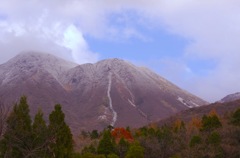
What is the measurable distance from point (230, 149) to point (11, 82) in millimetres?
147717

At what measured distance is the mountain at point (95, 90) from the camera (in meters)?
140

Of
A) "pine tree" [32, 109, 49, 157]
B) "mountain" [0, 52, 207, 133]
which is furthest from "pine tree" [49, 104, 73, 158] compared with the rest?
"mountain" [0, 52, 207, 133]

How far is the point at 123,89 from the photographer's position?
163375 mm

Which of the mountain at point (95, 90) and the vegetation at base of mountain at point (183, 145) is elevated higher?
the mountain at point (95, 90)

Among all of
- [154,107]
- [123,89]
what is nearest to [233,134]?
[154,107]

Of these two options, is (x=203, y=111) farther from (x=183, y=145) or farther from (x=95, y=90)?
(x=95, y=90)

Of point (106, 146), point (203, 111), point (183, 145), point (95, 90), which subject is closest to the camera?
point (106, 146)

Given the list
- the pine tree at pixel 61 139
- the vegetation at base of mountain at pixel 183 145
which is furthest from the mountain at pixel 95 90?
the pine tree at pixel 61 139

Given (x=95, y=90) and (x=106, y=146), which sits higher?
(x=95, y=90)

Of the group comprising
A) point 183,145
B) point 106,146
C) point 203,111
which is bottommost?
Result: point 106,146

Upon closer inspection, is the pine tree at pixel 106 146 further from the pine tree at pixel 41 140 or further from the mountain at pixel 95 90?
the mountain at pixel 95 90

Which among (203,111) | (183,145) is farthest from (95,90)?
(183,145)

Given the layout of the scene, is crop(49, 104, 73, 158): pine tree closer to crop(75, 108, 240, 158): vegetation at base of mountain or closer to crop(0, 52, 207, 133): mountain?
crop(75, 108, 240, 158): vegetation at base of mountain

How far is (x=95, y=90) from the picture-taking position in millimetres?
162250
